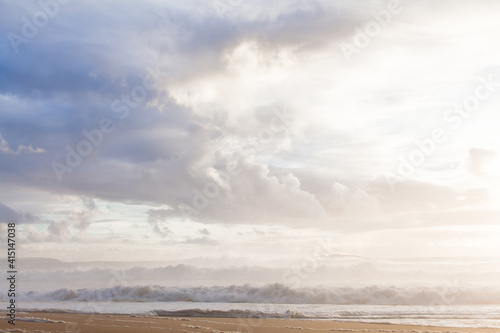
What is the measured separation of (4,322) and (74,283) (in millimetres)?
36655

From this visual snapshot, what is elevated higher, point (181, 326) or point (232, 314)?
point (181, 326)

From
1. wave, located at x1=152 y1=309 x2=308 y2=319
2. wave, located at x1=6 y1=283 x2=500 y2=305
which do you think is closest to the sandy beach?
wave, located at x1=152 y1=309 x2=308 y2=319

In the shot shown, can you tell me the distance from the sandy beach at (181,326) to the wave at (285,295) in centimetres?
1541

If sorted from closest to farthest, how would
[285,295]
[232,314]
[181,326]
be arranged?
1. [181,326]
2. [232,314]
3. [285,295]

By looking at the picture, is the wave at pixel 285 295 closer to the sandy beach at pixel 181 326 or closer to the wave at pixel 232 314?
the wave at pixel 232 314

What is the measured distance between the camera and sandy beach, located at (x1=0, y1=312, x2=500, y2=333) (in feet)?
61.4

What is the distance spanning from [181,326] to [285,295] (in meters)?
20.4

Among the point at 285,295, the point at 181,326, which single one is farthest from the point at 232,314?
the point at 285,295

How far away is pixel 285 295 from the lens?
129 ft

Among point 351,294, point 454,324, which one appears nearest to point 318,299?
point 351,294

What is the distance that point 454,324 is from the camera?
75.6 ft

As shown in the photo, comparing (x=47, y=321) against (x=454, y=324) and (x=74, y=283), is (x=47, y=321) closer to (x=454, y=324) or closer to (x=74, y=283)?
(x=454, y=324)

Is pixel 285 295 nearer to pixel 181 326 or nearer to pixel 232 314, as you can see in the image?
pixel 232 314

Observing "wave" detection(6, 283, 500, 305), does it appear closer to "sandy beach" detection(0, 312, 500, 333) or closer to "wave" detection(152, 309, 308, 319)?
"wave" detection(152, 309, 308, 319)
